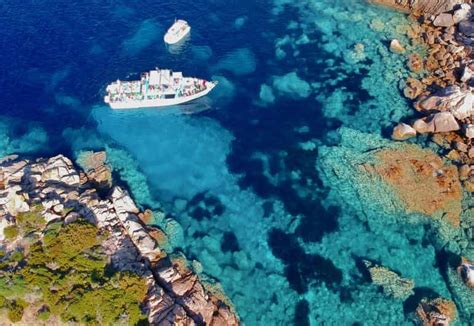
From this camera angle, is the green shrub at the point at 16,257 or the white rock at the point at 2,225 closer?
the green shrub at the point at 16,257

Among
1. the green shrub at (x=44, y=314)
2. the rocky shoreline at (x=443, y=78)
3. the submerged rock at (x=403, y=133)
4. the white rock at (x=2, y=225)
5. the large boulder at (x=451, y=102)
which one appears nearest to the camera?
the green shrub at (x=44, y=314)

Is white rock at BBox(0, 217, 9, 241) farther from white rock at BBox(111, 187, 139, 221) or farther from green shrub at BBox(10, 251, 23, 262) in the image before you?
white rock at BBox(111, 187, 139, 221)

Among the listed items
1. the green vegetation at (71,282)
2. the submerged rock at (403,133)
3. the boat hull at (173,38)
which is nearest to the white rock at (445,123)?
the submerged rock at (403,133)

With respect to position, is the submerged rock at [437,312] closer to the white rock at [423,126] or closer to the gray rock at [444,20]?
the white rock at [423,126]

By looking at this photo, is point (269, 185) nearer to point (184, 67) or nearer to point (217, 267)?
point (217, 267)

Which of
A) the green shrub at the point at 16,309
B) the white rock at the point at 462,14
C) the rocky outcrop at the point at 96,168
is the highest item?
the white rock at the point at 462,14

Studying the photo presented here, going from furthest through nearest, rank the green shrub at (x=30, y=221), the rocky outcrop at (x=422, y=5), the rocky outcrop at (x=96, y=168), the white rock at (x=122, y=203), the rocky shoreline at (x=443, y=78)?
1. the rocky outcrop at (x=422, y=5)
2. the rocky shoreline at (x=443, y=78)
3. the rocky outcrop at (x=96, y=168)
4. the white rock at (x=122, y=203)
5. the green shrub at (x=30, y=221)
